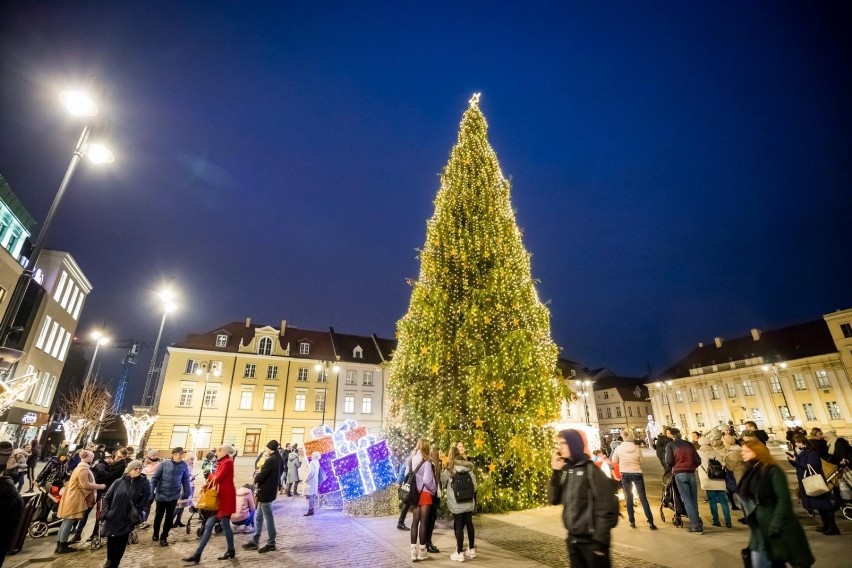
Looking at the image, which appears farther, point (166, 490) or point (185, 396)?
point (185, 396)

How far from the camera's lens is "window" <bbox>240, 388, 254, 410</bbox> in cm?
4206

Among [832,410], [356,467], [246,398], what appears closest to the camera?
[356,467]

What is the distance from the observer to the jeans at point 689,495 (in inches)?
308

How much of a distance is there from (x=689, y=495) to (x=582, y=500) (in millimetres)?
5846

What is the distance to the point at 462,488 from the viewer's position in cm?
688

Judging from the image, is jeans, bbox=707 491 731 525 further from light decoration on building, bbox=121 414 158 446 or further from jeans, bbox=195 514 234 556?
light decoration on building, bbox=121 414 158 446

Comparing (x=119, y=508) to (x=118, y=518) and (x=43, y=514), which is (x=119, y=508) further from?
(x=43, y=514)

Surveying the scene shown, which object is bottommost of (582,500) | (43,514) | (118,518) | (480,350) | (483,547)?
(483,547)

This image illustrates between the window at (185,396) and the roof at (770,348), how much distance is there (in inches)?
2570

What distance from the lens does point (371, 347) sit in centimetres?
5216

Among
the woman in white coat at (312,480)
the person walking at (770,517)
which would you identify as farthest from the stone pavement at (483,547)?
the woman in white coat at (312,480)

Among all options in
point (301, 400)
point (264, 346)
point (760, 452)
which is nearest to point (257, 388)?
point (264, 346)

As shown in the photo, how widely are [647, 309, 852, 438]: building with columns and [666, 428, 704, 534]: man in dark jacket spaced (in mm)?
37912

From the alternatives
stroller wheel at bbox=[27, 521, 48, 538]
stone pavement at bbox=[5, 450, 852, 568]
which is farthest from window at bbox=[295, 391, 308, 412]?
stroller wheel at bbox=[27, 521, 48, 538]
